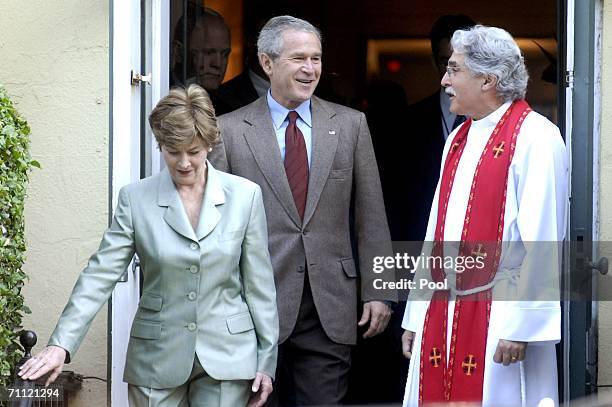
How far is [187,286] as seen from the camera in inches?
204

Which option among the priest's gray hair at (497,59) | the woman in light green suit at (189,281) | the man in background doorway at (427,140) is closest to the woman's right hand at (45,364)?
the woman in light green suit at (189,281)

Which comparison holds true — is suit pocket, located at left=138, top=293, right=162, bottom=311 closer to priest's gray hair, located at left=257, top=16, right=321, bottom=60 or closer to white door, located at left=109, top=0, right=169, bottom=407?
white door, located at left=109, top=0, right=169, bottom=407

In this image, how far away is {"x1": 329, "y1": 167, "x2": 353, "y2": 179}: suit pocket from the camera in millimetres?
6098

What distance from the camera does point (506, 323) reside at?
5387mm

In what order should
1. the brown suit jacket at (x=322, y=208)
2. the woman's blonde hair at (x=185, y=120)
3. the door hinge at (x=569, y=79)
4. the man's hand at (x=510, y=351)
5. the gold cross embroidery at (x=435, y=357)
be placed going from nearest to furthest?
1. the woman's blonde hair at (x=185, y=120)
2. the man's hand at (x=510, y=351)
3. the gold cross embroidery at (x=435, y=357)
4. the brown suit jacket at (x=322, y=208)
5. the door hinge at (x=569, y=79)

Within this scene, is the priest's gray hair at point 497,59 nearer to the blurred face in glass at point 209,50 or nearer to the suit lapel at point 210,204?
the suit lapel at point 210,204

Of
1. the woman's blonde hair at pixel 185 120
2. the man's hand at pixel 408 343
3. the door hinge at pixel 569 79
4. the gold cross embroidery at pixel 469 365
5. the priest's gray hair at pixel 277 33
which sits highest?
the priest's gray hair at pixel 277 33

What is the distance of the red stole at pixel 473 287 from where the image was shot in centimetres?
Answer: 551

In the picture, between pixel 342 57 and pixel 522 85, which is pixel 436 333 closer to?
pixel 522 85

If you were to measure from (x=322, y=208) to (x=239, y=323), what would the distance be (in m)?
0.97

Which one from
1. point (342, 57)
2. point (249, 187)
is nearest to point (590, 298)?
point (249, 187)

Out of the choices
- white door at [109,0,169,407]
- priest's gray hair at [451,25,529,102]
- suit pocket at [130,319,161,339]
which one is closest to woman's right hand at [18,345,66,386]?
suit pocket at [130,319,161,339]

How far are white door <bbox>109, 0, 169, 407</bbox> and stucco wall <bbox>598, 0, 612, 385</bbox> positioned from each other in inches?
77.7

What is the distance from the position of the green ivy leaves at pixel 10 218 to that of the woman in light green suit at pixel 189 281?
56 centimetres
